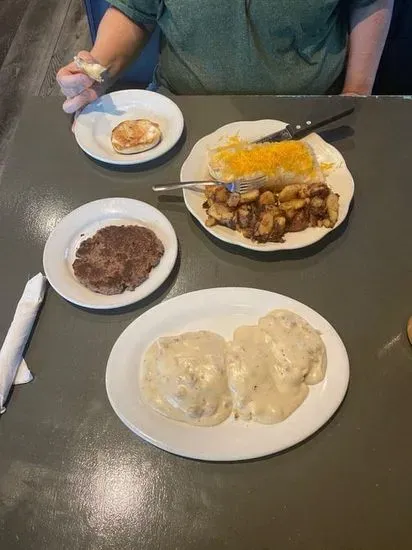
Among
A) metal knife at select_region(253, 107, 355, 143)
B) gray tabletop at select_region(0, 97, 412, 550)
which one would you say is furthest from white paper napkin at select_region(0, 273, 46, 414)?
metal knife at select_region(253, 107, 355, 143)

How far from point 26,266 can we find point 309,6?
1103 millimetres

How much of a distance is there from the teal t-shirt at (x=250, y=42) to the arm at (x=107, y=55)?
47 mm

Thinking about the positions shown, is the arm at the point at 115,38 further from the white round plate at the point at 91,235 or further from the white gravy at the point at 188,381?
the white gravy at the point at 188,381

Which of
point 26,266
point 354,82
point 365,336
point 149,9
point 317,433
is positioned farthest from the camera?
point 354,82

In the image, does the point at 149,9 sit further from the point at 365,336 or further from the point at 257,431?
the point at 257,431

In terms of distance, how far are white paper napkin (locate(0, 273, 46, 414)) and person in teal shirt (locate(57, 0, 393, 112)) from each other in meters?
0.63

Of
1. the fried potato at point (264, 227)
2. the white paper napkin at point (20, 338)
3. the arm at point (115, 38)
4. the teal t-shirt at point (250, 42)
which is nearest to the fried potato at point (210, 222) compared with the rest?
the fried potato at point (264, 227)

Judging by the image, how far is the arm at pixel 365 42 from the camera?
1.53m

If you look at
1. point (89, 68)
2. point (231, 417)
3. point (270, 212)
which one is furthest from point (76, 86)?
point (231, 417)

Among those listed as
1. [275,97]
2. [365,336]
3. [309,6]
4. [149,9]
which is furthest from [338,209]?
[149,9]

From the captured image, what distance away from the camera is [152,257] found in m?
1.25

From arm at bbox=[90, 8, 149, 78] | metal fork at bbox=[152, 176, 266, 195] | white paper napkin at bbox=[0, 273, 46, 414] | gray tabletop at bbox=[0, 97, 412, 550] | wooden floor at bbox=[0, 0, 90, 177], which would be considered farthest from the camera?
wooden floor at bbox=[0, 0, 90, 177]

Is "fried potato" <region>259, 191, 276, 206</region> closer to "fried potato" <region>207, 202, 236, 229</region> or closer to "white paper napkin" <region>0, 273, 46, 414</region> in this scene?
"fried potato" <region>207, 202, 236, 229</region>

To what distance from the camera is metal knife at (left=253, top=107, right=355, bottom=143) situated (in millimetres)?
1460
